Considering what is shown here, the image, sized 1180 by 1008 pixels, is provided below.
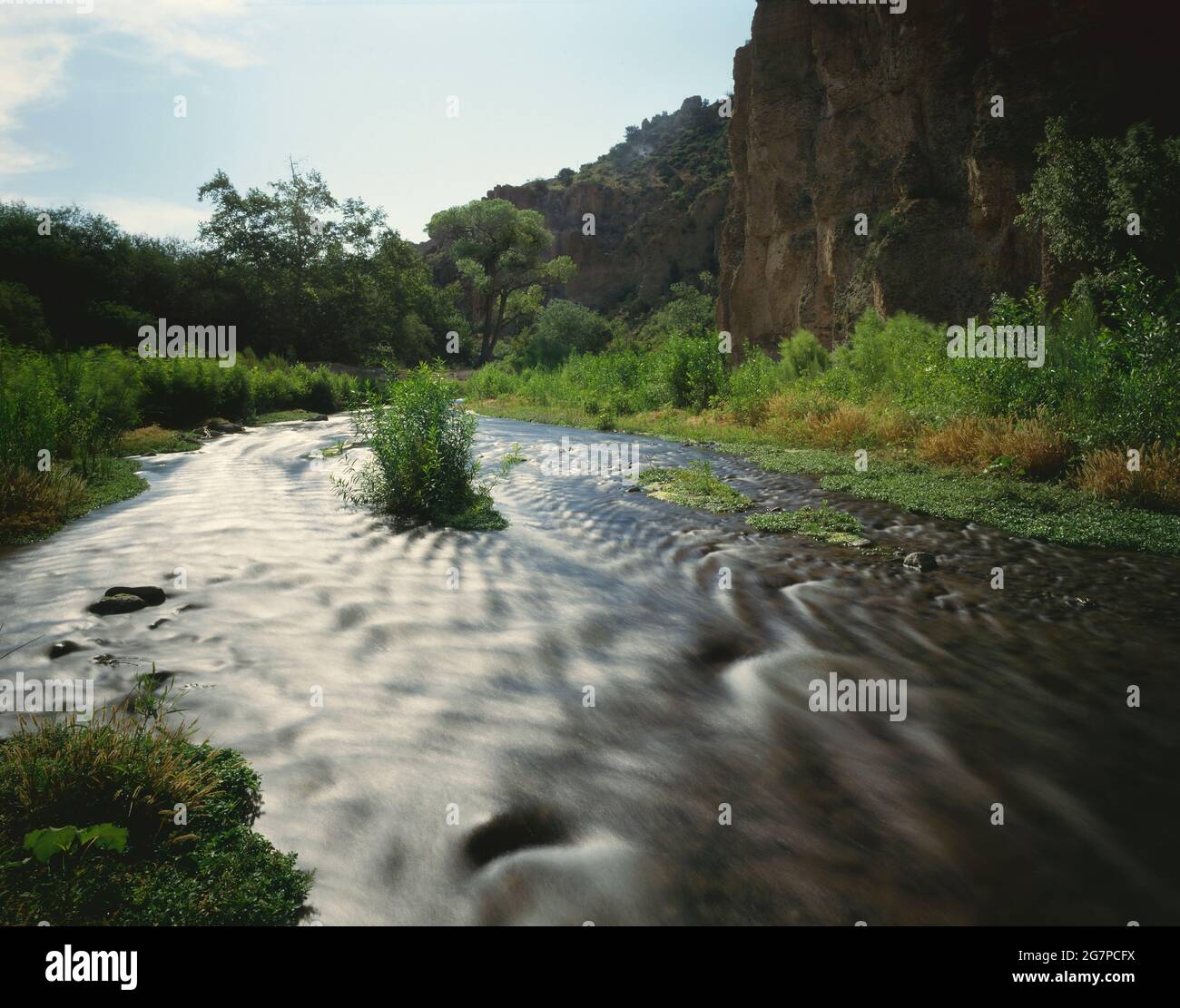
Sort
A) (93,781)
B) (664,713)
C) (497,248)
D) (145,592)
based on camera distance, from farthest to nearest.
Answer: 1. (497,248)
2. (145,592)
3. (664,713)
4. (93,781)

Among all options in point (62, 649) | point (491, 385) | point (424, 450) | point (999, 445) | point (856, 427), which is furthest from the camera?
point (491, 385)

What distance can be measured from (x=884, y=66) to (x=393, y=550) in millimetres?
25375

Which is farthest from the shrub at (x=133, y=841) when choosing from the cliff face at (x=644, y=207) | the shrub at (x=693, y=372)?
the cliff face at (x=644, y=207)

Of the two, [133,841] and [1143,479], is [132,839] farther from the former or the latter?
[1143,479]

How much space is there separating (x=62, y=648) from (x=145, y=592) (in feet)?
3.59

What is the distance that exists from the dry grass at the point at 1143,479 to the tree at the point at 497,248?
51.9 m

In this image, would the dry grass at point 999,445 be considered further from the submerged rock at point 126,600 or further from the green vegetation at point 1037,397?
the submerged rock at point 126,600

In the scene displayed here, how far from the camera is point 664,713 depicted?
430cm

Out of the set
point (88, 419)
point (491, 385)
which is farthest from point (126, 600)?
point (491, 385)

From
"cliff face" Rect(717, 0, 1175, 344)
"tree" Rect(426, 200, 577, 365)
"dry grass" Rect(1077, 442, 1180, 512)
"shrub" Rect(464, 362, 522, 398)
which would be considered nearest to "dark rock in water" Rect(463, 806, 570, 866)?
"dry grass" Rect(1077, 442, 1180, 512)

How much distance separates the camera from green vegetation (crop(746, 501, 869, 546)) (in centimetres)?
797

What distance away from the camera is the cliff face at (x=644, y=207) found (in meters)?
63.6

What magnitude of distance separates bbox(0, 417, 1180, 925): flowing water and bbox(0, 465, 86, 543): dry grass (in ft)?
1.66

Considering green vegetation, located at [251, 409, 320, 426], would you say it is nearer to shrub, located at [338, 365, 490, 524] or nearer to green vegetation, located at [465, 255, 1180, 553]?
green vegetation, located at [465, 255, 1180, 553]
